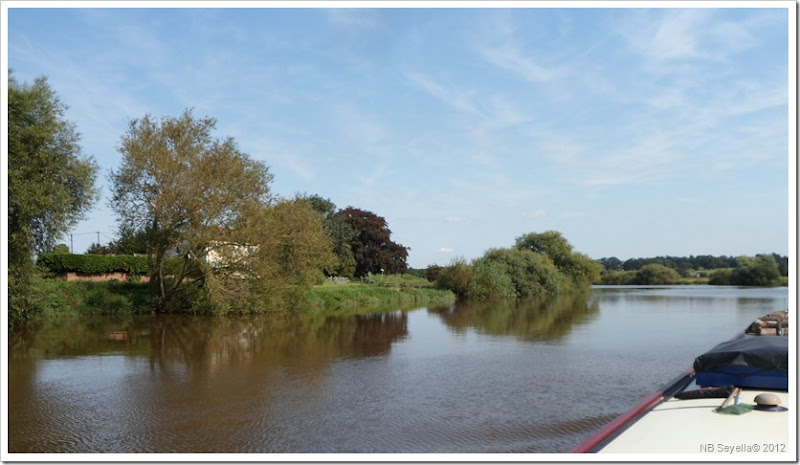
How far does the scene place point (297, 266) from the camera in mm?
25797

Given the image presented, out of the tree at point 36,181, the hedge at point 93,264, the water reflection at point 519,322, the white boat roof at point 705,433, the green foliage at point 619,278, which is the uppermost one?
the tree at point 36,181

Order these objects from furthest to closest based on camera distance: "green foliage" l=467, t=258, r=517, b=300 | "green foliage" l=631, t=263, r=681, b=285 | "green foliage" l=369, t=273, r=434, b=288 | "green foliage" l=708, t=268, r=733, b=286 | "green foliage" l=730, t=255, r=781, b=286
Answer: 1. "green foliage" l=631, t=263, r=681, b=285
2. "green foliage" l=708, t=268, r=733, b=286
3. "green foliage" l=730, t=255, r=781, b=286
4. "green foliage" l=369, t=273, r=434, b=288
5. "green foliage" l=467, t=258, r=517, b=300

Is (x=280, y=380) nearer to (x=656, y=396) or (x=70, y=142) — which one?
(x=656, y=396)

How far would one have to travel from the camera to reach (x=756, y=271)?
173 ft

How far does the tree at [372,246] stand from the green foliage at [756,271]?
28345 millimetres

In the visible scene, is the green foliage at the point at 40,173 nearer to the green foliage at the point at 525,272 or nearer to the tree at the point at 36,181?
the tree at the point at 36,181

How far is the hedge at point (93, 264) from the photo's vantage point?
25.3 metres

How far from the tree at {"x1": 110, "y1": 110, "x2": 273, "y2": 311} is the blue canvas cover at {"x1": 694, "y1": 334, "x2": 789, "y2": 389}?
18237mm

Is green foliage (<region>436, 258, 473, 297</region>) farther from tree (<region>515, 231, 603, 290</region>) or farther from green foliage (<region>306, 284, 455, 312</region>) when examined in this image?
tree (<region>515, 231, 603, 290</region>)

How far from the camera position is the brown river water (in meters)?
7.39

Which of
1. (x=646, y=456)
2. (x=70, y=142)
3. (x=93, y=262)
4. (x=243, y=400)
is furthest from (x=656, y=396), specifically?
(x=93, y=262)

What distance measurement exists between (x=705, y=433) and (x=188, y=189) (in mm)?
20198

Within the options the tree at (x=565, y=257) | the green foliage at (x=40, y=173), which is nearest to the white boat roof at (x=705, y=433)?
the green foliage at (x=40, y=173)

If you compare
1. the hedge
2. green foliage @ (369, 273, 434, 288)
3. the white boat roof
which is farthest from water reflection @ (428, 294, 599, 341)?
green foliage @ (369, 273, 434, 288)
